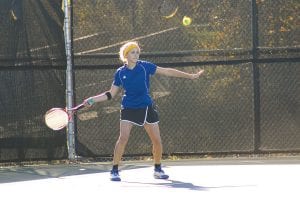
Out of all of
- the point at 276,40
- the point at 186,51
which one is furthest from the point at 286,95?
the point at 186,51

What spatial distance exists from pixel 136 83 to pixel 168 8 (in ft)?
6.00

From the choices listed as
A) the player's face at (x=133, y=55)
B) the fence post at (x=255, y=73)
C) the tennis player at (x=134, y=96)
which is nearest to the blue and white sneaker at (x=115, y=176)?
the tennis player at (x=134, y=96)

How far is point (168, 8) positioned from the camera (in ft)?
29.3

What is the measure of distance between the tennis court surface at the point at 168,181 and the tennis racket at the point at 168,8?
6.37ft

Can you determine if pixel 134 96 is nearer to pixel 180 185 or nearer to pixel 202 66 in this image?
pixel 180 185

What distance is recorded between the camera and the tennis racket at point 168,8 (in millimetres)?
8898

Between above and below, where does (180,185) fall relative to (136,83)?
below

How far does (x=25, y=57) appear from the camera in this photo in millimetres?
8633

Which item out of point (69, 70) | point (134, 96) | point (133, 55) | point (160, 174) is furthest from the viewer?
point (69, 70)

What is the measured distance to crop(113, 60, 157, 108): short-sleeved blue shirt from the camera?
7473mm

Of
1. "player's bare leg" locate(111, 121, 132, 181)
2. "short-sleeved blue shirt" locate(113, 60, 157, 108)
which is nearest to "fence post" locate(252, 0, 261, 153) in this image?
"short-sleeved blue shirt" locate(113, 60, 157, 108)

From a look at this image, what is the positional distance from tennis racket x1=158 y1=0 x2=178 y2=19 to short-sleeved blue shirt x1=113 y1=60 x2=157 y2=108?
61.2 inches

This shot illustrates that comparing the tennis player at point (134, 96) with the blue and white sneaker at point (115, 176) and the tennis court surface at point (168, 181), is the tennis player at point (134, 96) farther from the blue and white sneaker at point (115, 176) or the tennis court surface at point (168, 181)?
the tennis court surface at point (168, 181)

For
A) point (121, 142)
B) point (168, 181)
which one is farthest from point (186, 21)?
point (168, 181)
